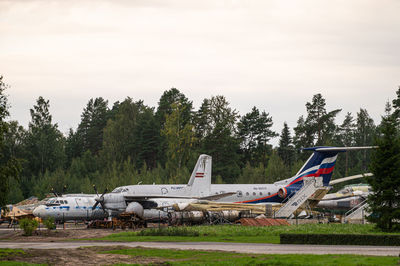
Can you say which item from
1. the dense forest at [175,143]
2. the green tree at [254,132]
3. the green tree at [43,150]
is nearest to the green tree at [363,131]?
the dense forest at [175,143]

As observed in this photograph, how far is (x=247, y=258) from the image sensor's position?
24250 mm

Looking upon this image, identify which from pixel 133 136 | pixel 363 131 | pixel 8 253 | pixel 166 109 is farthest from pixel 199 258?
pixel 363 131

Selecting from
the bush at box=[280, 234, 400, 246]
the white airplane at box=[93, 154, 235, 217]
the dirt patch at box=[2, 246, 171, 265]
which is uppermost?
the white airplane at box=[93, 154, 235, 217]

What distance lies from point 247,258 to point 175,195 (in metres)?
34.4

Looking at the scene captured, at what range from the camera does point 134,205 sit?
5147cm

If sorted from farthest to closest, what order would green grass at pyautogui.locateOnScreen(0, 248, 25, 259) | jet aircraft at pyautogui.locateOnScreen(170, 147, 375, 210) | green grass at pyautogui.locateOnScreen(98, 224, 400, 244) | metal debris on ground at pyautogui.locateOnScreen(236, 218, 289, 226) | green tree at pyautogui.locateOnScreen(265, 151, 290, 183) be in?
green tree at pyautogui.locateOnScreen(265, 151, 290, 183)
jet aircraft at pyautogui.locateOnScreen(170, 147, 375, 210)
metal debris on ground at pyautogui.locateOnScreen(236, 218, 289, 226)
green grass at pyautogui.locateOnScreen(98, 224, 400, 244)
green grass at pyautogui.locateOnScreen(0, 248, 25, 259)

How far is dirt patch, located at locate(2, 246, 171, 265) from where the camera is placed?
938 inches

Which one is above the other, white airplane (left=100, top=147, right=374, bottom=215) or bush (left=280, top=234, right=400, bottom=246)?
white airplane (left=100, top=147, right=374, bottom=215)

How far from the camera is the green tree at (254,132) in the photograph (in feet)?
398

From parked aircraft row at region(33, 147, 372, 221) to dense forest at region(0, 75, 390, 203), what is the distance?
86.5 feet

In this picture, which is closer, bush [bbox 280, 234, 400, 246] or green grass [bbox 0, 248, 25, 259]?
green grass [bbox 0, 248, 25, 259]

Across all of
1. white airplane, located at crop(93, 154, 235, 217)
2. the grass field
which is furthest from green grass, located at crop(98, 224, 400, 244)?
white airplane, located at crop(93, 154, 235, 217)

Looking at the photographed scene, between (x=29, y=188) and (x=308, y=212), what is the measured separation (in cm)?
5795

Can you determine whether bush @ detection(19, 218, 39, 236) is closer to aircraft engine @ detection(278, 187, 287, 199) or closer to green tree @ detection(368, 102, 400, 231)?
green tree @ detection(368, 102, 400, 231)
